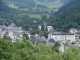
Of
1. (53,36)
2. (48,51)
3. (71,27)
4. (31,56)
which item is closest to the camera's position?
(31,56)

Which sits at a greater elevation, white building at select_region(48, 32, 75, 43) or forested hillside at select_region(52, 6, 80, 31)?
forested hillside at select_region(52, 6, 80, 31)

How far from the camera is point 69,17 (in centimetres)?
Result: 7862

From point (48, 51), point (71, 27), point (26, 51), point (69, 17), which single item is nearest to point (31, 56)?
point (26, 51)

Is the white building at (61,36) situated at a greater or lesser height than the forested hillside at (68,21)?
lesser

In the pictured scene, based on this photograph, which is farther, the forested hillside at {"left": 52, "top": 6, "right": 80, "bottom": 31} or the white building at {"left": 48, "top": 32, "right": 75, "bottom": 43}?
the forested hillside at {"left": 52, "top": 6, "right": 80, "bottom": 31}

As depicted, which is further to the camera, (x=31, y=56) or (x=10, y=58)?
(x=31, y=56)

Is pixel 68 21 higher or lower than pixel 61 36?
higher

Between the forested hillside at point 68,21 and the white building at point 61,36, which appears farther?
the forested hillside at point 68,21

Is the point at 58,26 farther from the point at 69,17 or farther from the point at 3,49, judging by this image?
the point at 3,49

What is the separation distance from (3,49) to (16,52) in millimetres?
1876

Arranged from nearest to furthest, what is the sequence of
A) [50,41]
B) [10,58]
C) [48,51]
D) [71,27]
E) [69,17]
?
1. [10,58]
2. [48,51]
3. [50,41]
4. [71,27]
5. [69,17]

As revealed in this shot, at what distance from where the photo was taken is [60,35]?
194 ft

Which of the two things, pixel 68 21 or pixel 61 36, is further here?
pixel 68 21

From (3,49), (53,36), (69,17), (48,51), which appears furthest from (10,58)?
(69,17)
